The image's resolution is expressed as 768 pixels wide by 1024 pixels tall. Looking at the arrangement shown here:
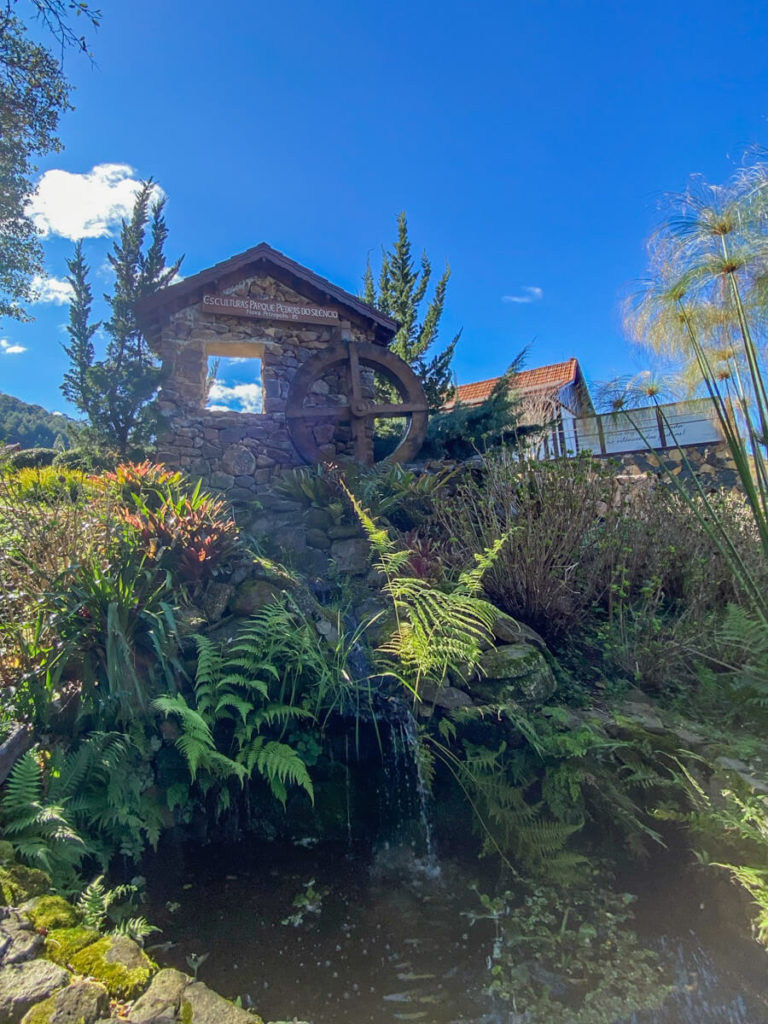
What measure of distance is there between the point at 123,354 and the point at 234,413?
162 inches

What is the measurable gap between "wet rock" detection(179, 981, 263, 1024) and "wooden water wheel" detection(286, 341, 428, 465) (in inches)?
242

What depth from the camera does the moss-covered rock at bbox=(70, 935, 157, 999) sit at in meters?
1.61

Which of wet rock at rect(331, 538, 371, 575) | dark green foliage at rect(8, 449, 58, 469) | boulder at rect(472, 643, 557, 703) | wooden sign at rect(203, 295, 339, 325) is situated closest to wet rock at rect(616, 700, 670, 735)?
boulder at rect(472, 643, 557, 703)

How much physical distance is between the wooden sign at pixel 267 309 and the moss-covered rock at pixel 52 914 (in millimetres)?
7451

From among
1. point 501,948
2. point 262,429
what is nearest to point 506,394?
point 262,429

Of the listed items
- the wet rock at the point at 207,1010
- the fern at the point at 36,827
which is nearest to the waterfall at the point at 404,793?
the wet rock at the point at 207,1010

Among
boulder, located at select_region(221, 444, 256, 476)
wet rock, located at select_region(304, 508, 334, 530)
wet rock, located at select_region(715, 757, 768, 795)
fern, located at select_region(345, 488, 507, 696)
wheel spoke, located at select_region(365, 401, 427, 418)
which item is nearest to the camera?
wet rock, located at select_region(715, 757, 768, 795)

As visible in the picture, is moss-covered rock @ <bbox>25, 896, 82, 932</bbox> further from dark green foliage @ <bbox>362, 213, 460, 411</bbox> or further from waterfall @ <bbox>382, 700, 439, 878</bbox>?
dark green foliage @ <bbox>362, 213, 460, 411</bbox>

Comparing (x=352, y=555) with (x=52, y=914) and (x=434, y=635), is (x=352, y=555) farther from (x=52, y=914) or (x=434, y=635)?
(x=52, y=914)

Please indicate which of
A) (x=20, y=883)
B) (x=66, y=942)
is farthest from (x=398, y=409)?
(x=66, y=942)

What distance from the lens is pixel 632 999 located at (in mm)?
2041

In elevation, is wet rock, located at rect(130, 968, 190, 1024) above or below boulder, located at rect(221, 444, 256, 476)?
below

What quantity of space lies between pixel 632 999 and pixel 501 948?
0.51 m

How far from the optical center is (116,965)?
66.1 inches
